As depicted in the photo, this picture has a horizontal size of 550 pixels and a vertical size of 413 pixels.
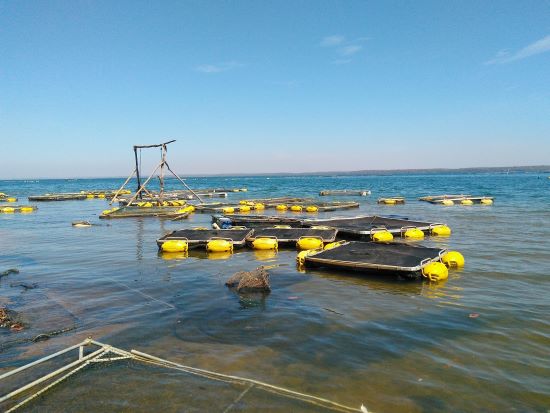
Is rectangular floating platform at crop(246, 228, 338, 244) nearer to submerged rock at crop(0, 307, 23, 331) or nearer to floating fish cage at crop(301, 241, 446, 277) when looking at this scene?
floating fish cage at crop(301, 241, 446, 277)

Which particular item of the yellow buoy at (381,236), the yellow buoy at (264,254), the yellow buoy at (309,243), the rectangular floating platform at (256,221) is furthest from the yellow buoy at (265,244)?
the rectangular floating platform at (256,221)

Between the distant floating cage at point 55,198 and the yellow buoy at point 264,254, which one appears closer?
the yellow buoy at point 264,254

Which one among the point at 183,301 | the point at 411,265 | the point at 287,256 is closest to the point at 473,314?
the point at 411,265

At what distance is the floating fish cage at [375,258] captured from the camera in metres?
13.4

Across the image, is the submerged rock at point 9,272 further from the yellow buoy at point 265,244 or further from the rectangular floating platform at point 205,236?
the yellow buoy at point 265,244

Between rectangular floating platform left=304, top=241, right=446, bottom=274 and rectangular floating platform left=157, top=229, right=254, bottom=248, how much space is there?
5199mm

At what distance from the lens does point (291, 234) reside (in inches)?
802

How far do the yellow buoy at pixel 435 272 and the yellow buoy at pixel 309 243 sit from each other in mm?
5810

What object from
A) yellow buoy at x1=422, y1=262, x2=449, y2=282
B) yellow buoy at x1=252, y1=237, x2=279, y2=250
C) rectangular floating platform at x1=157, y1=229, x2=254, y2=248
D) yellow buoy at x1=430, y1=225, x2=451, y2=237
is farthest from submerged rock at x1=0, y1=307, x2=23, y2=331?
yellow buoy at x1=430, y1=225, x2=451, y2=237

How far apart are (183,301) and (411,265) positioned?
23.9 feet

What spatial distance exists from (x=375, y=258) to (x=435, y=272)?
2175 millimetres

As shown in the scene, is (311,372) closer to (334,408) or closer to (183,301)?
(334,408)

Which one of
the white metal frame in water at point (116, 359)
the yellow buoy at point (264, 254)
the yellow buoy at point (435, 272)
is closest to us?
the white metal frame in water at point (116, 359)

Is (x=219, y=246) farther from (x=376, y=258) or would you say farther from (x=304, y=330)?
(x=304, y=330)
